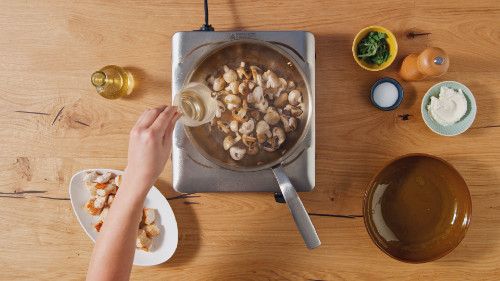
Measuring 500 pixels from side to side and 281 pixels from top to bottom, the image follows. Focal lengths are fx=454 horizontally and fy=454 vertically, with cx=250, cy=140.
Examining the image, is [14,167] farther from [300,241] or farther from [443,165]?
[443,165]

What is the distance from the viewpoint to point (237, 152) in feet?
2.75

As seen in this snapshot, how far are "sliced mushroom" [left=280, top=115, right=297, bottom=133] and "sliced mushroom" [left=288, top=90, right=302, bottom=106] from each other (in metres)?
0.03

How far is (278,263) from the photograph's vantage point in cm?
95

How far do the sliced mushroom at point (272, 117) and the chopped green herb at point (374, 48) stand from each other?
8.5 inches

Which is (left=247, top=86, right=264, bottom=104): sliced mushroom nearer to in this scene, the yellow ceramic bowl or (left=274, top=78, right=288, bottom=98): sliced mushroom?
(left=274, top=78, right=288, bottom=98): sliced mushroom

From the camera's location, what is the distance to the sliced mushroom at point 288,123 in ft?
2.77

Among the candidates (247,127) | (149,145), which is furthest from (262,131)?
(149,145)

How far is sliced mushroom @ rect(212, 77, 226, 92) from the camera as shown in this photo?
850 millimetres

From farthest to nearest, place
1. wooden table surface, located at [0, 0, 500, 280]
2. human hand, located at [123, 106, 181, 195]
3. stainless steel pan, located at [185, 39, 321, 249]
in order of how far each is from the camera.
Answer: wooden table surface, located at [0, 0, 500, 280] < stainless steel pan, located at [185, 39, 321, 249] < human hand, located at [123, 106, 181, 195]

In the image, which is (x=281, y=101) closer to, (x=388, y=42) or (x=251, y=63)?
(x=251, y=63)

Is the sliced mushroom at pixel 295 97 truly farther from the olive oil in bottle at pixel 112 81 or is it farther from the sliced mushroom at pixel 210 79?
the olive oil in bottle at pixel 112 81

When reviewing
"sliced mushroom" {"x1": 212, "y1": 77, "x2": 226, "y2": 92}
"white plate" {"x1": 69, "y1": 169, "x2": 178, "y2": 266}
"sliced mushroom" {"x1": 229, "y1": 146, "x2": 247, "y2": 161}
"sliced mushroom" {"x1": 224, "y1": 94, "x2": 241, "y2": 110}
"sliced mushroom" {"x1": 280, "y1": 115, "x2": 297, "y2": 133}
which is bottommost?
"white plate" {"x1": 69, "y1": 169, "x2": 178, "y2": 266}

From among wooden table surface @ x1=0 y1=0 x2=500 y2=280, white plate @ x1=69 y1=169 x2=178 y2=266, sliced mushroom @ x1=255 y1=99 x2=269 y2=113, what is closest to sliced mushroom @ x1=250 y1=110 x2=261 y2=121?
sliced mushroom @ x1=255 y1=99 x2=269 y2=113

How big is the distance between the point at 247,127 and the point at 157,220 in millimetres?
291
